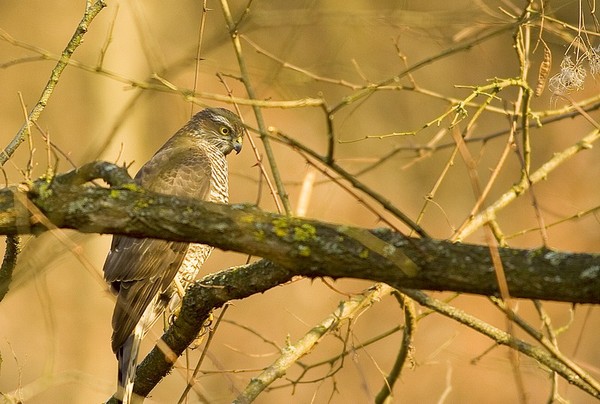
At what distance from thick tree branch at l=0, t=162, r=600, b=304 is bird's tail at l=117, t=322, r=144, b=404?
1.94 m

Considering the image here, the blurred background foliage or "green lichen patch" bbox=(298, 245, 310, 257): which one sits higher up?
the blurred background foliage

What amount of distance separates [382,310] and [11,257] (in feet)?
34.6

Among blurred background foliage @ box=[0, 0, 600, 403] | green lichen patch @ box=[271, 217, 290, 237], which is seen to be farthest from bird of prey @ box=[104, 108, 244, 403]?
blurred background foliage @ box=[0, 0, 600, 403]

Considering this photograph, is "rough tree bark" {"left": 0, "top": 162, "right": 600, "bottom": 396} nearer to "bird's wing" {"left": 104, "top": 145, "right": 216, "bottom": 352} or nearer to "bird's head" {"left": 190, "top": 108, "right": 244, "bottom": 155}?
"bird's wing" {"left": 104, "top": 145, "right": 216, "bottom": 352}

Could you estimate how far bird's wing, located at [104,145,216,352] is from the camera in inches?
214

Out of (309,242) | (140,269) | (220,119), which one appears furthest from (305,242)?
(220,119)

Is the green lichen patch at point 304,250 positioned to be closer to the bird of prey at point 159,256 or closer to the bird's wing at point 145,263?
the bird of prey at point 159,256

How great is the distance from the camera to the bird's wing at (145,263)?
214 inches

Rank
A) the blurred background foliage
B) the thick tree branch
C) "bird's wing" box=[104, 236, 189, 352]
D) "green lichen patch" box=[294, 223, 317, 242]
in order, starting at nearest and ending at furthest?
the thick tree branch < "green lichen patch" box=[294, 223, 317, 242] < "bird's wing" box=[104, 236, 189, 352] < the blurred background foliage

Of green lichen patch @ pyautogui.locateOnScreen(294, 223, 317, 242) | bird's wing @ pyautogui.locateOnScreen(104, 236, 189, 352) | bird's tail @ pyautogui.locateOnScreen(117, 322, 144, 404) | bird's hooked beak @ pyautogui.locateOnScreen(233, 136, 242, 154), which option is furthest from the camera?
bird's hooked beak @ pyautogui.locateOnScreen(233, 136, 242, 154)

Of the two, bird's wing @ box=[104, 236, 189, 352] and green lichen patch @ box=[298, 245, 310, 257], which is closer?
green lichen patch @ box=[298, 245, 310, 257]

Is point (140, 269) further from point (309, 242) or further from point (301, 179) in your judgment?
point (301, 179)

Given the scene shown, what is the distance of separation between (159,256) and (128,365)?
32.2 inches

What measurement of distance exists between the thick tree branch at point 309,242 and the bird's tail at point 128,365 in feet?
6.36
